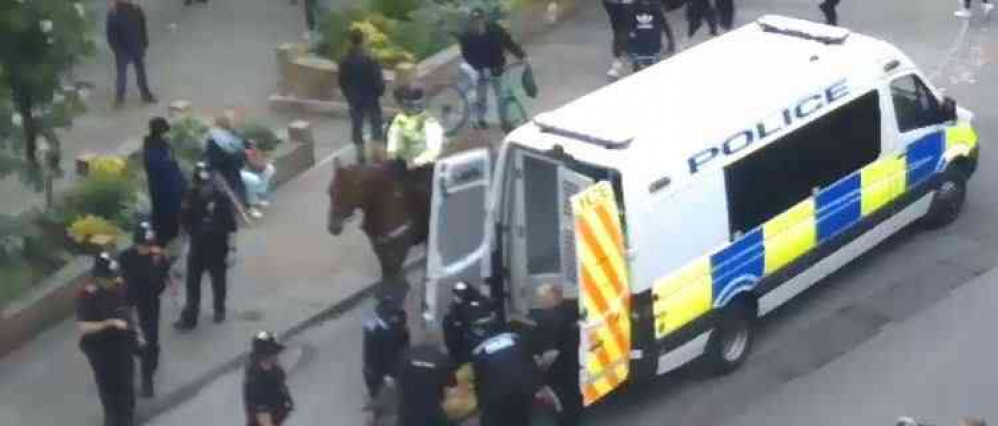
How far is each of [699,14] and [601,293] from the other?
32.1 ft

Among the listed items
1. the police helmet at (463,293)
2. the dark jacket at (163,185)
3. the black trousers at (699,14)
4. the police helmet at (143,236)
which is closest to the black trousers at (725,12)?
the black trousers at (699,14)

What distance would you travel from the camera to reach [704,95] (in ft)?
54.7

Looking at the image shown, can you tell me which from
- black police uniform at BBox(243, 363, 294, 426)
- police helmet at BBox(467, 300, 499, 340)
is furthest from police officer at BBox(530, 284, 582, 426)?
black police uniform at BBox(243, 363, 294, 426)

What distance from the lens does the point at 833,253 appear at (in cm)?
1756

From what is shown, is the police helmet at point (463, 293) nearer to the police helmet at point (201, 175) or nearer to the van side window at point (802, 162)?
the van side window at point (802, 162)

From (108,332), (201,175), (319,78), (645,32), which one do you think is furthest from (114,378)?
(645,32)

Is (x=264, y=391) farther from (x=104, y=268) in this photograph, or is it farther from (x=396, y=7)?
(x=396, y=7)

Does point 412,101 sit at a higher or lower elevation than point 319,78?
higher

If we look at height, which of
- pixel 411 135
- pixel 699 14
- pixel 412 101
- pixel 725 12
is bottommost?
pixel 725 12

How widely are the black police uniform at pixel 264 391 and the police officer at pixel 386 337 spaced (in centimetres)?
134

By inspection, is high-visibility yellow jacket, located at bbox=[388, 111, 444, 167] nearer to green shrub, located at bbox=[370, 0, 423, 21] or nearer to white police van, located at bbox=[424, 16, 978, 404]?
white police van, located at bbox=[424, 16, 978, 404]

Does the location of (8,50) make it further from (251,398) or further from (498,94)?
(251,398)

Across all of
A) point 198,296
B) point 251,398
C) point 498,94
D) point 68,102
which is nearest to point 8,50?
point 68,102

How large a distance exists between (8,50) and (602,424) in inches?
269
